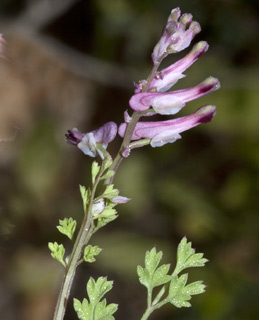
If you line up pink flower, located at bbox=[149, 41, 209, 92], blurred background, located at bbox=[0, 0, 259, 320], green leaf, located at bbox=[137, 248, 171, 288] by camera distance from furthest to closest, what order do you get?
1. blurred background, located at bbox=[0, 0, 259, 320]
2. green leaf, located at bbox=[137, 248, 171, 288]
3. pink flower, located at bbox=[149, 41, 209, 92]

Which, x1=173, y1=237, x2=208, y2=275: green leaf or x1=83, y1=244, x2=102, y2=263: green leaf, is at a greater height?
x1=83, y1=244, x2=102, y2=263: green leaf

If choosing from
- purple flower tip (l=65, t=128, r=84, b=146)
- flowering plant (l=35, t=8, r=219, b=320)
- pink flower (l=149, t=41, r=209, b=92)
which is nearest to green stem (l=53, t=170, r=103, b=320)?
flowering plant (l=35, t=8, r=219, b=320)

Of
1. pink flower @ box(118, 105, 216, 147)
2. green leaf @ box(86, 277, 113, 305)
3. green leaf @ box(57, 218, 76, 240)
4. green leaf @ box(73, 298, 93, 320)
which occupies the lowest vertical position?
green leaf @ box(73, 298, 93, 320)

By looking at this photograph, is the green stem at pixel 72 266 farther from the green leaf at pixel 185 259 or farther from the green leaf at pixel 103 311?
the green leaf at pixel 185 259

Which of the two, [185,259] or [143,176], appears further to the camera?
[143,176]

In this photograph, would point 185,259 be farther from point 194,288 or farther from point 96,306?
point 96,306

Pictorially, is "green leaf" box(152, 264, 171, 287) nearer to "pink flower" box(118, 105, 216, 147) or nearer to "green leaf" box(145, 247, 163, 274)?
"green leaf" box(145, 247, 163, 274)

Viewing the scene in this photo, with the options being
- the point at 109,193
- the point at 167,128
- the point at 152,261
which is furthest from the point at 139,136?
the point at 152,261
